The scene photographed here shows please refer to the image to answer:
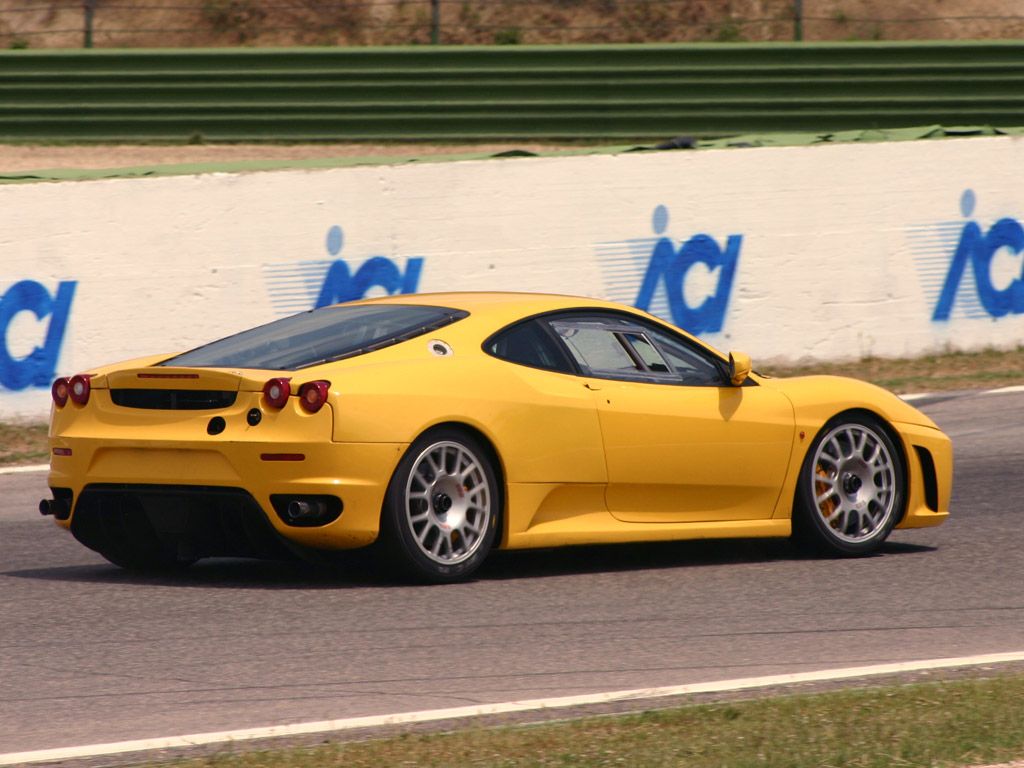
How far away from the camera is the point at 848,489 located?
28.9ft

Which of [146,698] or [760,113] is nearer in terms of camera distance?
[146,698]

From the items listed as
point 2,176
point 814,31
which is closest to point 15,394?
point 2,176

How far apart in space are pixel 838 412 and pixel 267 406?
2.87 meters

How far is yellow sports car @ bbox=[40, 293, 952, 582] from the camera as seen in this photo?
7.35 metres

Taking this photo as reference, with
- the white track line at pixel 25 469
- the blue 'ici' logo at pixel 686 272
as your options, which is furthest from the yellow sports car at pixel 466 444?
the blue 'ici' logo at pixel 686 272

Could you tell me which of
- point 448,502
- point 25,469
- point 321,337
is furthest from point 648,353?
point 25,469

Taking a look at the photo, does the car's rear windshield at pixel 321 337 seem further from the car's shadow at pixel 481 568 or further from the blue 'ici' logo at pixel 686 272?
the blue 'ici' logo at pixel 686 272

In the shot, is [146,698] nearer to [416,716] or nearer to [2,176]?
[416,716]

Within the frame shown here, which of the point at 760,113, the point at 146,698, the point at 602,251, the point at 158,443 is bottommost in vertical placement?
the point at 146,698

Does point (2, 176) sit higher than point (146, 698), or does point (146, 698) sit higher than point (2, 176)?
point (2, 176)

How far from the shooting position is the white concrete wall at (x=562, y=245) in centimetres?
1389

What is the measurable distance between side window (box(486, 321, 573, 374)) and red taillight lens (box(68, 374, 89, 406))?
1.72 metres

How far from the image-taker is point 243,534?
24.9ft

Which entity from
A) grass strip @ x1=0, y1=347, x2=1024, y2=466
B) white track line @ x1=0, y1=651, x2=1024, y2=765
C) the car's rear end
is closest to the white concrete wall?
grass strip @ x1=0, y1=347, x2=1024, y2=466
